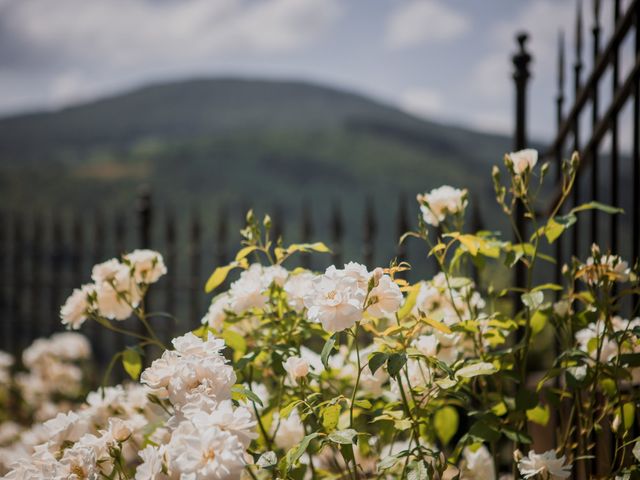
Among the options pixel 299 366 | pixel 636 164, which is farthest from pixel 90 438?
pixel 636 164

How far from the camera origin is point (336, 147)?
23953mm

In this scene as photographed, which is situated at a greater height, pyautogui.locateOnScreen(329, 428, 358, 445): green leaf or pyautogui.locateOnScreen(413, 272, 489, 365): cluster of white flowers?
pyautogui.locateOnScreen(413, 272, 489, 365): cluster of white flowers

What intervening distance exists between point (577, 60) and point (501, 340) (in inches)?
46.5

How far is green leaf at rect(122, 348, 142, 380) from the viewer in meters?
1.21

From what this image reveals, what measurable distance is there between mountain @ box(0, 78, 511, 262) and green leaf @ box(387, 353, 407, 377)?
48.8ft

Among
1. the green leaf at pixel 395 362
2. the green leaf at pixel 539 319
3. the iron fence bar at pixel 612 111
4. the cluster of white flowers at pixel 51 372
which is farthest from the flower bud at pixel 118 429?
the cluster of white flowers at pixel 51 372

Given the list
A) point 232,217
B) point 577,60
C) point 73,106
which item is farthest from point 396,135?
point 577,60

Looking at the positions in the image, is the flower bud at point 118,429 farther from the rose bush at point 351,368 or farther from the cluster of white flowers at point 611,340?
the cluster of white flowers at point 611,340

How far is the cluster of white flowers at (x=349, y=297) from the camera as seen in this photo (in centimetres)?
88

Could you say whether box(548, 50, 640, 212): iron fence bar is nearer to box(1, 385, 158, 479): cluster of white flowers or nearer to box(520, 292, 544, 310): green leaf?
box(520, 292, 544, 310): green leaf

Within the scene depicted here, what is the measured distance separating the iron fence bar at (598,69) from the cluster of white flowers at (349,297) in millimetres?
1079

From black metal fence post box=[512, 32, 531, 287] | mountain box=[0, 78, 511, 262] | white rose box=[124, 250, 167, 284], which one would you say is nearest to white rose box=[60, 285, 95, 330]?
white rose box=[124, 250, 167, 284]

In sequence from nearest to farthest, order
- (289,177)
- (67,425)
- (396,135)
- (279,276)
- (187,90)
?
(67,425) < (279,276) < (289,177) < (396,135) < (187,90)

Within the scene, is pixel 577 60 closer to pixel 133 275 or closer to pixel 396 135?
pixel 133 275
